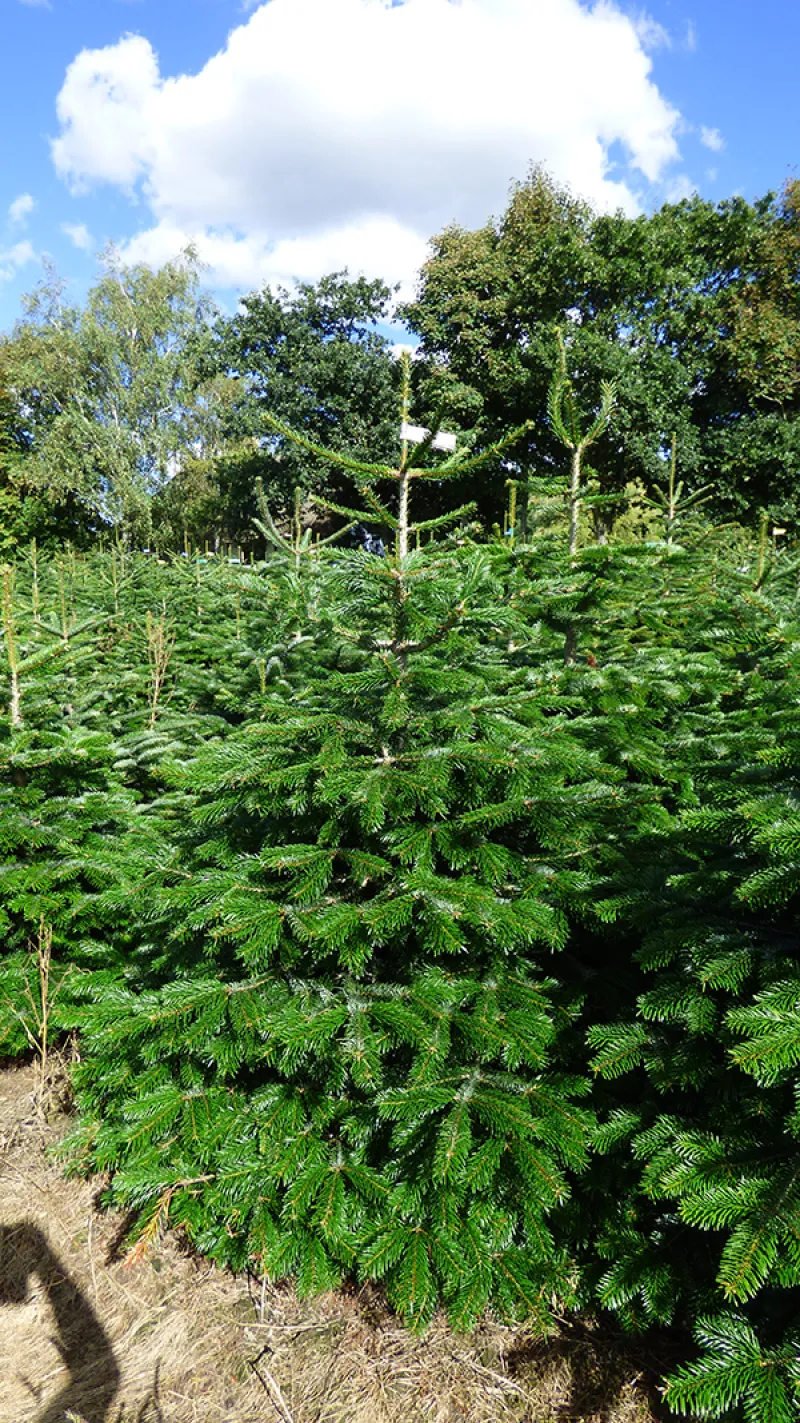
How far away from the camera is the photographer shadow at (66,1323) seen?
2068 millimetres

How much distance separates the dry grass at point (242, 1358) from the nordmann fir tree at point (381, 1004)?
0.54 feet

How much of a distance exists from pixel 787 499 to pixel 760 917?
18332 mm

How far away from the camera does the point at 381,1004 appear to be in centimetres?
209

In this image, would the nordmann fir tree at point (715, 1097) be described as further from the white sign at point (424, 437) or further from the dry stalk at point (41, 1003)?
the dry stalk at point (41, 1003)

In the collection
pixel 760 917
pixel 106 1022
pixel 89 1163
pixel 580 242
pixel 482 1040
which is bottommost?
pixel 89 1163

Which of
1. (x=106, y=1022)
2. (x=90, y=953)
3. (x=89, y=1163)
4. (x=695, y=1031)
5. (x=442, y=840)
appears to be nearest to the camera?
(x=695, y=1031)

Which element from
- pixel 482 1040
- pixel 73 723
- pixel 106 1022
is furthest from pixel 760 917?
pixel 73 723

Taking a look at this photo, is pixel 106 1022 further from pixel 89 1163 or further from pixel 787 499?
pixel 787 499

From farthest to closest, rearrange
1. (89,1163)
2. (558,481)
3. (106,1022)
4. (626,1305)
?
(558,481) → (89,1163) → (106,1022) → (626,1305)

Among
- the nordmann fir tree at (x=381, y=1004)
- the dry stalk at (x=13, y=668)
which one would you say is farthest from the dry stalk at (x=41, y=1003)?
the dry stalk at (x=13, y=668)

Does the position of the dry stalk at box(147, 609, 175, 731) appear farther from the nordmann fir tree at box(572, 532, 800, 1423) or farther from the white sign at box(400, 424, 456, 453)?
the nordmann fir tree at box(572, 532, 800, 1423)

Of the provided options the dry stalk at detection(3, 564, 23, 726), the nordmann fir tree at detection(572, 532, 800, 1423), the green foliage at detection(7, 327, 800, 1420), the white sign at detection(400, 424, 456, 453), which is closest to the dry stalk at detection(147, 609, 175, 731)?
the dry stalk at detection(3, 564, 23, 726)

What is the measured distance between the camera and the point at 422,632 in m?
2.33

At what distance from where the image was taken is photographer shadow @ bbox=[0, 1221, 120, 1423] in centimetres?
207
